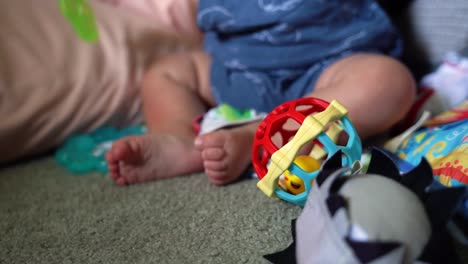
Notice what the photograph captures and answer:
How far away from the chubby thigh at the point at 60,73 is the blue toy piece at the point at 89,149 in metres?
0.02

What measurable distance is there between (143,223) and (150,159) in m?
0.14

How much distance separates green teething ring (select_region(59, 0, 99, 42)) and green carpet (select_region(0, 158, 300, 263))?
0.33 metres

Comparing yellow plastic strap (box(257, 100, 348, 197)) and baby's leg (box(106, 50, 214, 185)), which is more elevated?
yellow plastic strap (box(257, 100, 348, 197))

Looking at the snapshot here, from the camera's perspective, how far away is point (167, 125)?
71 centimetres

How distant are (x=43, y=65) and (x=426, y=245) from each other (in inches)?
27.2

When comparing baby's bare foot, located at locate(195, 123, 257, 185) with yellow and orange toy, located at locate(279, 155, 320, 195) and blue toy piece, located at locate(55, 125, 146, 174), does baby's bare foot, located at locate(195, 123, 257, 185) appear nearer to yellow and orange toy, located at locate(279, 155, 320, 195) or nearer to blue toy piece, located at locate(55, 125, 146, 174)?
yellow and orange toy, located at locate(279, 155, 320, 195)

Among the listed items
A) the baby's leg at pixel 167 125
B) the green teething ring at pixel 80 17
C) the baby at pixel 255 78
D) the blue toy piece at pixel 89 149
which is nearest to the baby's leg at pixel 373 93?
the baby at pixel 255 78

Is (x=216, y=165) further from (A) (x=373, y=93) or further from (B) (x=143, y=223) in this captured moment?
(A) (x=373, y=93)

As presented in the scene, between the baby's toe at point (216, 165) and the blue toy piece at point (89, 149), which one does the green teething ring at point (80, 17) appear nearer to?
the blue toy piece at point (89, 149)

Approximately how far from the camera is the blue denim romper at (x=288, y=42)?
0.72 meters

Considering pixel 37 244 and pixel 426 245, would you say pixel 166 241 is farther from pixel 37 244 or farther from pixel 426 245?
pixel 426 245

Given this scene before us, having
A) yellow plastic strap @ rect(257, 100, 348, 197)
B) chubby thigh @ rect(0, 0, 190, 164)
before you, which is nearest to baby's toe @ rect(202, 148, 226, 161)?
yellow plastic strap @ rect(257, 100, 348, 197)

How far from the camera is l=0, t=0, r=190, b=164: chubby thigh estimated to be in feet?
2.42

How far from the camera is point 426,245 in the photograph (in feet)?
1.03
